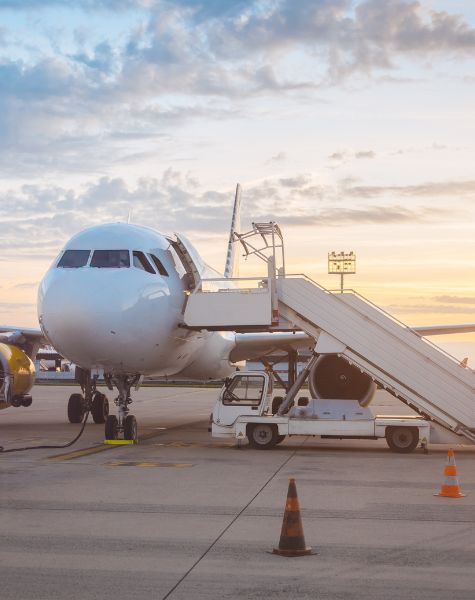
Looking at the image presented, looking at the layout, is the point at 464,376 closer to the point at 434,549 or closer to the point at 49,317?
the point at 49,317

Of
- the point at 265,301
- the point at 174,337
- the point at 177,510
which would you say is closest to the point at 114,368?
the point at 174,337

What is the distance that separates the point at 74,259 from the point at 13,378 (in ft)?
18.9

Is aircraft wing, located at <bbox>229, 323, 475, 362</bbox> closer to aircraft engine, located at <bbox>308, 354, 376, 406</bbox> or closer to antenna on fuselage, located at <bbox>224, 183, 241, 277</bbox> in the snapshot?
aircraft engine, located at <bbox>308, 354, 376, 406</bbox>

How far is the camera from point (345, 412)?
17.9m

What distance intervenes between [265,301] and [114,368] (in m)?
3.19

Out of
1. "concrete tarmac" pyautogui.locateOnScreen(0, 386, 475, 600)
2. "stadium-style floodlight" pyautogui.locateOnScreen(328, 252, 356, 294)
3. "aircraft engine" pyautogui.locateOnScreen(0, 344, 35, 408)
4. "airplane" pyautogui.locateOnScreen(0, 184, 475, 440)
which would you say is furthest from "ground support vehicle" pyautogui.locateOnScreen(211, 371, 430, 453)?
"stadium-style floodlight" pyautogui.locateOnScreen(328, 252, 356, 294)

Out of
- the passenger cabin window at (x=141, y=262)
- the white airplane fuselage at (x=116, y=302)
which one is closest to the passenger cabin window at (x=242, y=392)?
the white airplane fuselage at (x=116, y=302)

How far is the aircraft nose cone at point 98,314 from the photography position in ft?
54.0

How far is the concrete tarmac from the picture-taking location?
6.92 metres

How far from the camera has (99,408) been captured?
81.9ft

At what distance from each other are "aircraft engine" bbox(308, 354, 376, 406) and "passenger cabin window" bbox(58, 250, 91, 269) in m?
6.29

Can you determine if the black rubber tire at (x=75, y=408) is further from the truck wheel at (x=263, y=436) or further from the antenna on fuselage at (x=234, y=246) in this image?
the antenna on fuselage at (x=234, y=246)

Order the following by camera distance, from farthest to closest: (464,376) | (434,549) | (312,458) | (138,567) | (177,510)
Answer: (464,376) → (312,458) → (177,510) → (434,549) → (138,567)

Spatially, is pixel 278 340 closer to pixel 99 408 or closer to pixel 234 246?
pixel 99 408
